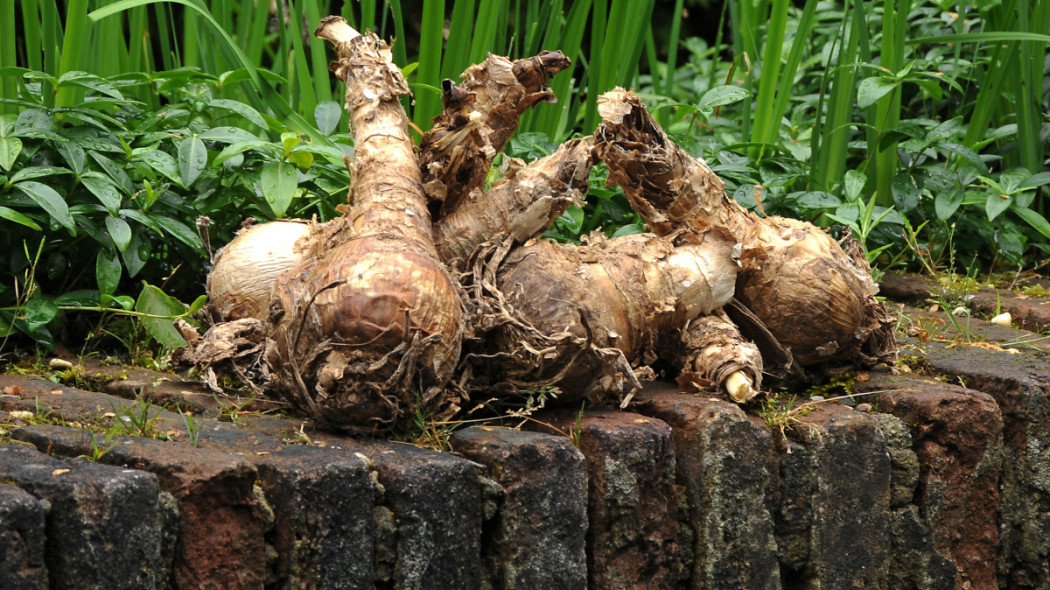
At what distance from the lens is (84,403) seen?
173 cm

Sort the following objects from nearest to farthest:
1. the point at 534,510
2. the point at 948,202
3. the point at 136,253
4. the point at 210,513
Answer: the point at 210,513
the point at 534,510
the point at 136,253
the point at 948,202

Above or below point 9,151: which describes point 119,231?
below

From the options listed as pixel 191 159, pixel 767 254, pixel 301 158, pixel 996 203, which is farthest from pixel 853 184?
pixel 191 159

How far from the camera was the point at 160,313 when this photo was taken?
2219mm

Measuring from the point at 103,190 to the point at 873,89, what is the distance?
204 cm

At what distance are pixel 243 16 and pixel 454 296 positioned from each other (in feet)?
6.48

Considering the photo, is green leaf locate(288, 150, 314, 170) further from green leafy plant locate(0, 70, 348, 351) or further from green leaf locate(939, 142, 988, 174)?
green leaf locate(939, 142, 988, 174)

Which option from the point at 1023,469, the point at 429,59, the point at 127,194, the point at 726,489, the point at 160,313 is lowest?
the point at 1023,469

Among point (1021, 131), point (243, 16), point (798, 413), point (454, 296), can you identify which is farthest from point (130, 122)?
point (1021, 131)

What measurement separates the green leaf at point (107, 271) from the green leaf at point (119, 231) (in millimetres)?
44

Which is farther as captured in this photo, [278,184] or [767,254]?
[278,184]

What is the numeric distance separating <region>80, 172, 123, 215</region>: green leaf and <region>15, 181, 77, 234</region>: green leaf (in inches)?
3.5

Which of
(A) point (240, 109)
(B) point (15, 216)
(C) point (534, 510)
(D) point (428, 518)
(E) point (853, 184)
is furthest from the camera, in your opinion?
(E) point (853, 184)

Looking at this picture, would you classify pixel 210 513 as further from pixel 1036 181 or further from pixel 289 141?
pixel 1036 181
